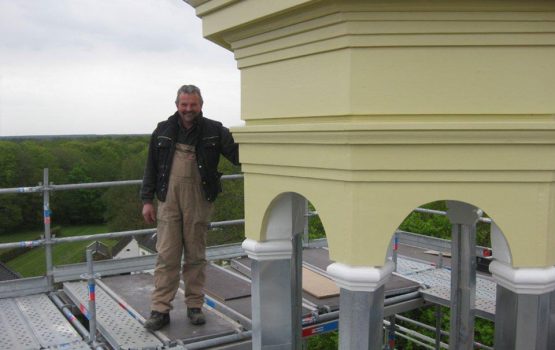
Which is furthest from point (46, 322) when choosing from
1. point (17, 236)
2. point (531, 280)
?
point (17, 236)

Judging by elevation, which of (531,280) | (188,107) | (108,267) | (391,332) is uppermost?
(188,107)

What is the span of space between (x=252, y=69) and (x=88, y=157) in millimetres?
58383

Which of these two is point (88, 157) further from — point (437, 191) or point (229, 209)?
point (437, 191)

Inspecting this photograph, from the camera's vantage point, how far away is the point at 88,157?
57.9 metres

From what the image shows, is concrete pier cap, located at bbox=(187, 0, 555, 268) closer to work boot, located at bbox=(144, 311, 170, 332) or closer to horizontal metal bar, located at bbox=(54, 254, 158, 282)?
work boot, located at bbox=(144, 311, 170, 332)

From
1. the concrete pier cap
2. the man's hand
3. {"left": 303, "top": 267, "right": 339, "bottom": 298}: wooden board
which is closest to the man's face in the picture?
the man's hand

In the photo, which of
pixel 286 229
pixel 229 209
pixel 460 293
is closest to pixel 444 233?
pixel 229 209

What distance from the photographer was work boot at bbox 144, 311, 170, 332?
14.8 ft

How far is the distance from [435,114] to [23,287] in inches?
188

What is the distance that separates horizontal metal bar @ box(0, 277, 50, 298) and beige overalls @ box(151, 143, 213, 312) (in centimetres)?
180

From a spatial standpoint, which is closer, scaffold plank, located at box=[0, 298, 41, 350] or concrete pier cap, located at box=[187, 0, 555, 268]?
concrete pier cap, located at box=[187, 0, 555, 268]

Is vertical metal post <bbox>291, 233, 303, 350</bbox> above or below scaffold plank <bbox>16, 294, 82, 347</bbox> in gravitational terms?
above

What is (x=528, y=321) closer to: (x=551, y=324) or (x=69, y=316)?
(x=551, y=324)

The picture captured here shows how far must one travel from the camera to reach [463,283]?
15.9 feet
